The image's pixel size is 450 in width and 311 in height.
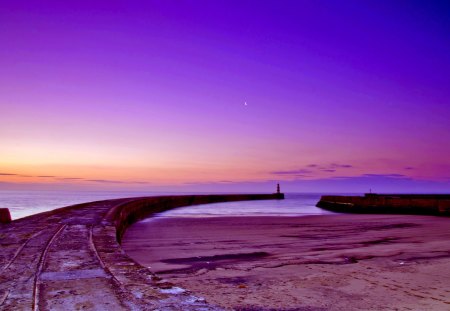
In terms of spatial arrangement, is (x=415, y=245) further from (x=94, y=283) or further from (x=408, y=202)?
(x=408, y=202)

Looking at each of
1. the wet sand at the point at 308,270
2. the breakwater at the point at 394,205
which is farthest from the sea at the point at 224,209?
the wet sand at the point at 308,270

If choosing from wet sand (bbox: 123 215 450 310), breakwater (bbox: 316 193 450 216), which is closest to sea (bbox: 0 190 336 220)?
breakwater (bbox: 316 193 450 216)

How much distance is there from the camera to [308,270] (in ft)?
21.8

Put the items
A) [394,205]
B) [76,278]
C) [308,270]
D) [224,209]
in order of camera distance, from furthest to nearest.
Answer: [224,209] → [394,205] → [308,270] → [76,278]

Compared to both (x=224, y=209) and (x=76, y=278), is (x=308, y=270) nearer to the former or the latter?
(x=76, y=278)

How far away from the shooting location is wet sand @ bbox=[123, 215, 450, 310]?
5.00m

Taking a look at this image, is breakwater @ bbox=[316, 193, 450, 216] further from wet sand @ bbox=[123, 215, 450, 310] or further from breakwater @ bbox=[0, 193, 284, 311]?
breakwater @ bbox=[0, 193, 284, 311]

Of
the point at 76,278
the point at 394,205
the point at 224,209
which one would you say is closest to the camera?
the point at 76,278

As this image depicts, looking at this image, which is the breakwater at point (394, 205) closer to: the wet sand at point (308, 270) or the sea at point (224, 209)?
the sea at point (224, 209)

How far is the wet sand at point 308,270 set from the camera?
4996mm

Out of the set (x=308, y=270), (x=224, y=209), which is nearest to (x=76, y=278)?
(x=308, y=270)

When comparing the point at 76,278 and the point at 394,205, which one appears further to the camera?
the point at 394,205

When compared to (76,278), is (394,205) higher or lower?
higher

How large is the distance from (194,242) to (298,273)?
4.68 metres
